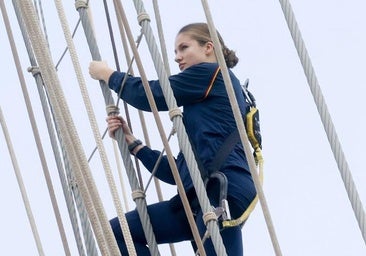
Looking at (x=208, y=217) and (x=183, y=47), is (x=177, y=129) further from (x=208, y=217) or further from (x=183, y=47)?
(x=183, y=47)

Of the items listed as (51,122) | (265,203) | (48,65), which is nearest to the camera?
(265,203)

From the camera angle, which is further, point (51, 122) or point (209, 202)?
point (51, 122)

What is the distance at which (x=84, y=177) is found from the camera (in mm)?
5250

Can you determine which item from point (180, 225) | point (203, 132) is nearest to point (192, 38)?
point (203, 132)

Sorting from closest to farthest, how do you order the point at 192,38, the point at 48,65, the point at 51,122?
the point at 48,65
the point at 192,38
the point at 51,122

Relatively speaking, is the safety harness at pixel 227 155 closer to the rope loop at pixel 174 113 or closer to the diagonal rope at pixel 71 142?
the rope loop at pixel 174 113

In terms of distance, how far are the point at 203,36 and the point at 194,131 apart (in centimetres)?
53

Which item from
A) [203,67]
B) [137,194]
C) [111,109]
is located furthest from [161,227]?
[203,67]

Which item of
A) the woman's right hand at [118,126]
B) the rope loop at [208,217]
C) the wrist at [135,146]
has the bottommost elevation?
the rope loop at [208,217]

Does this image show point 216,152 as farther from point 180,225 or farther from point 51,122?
point 51,122

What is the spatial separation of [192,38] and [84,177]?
109 centimetres

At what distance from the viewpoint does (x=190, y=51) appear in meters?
5.98

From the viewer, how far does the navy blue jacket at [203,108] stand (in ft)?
18.5

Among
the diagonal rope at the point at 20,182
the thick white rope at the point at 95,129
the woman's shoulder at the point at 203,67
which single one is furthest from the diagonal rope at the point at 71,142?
the diagonal rope at the point at 20,182
